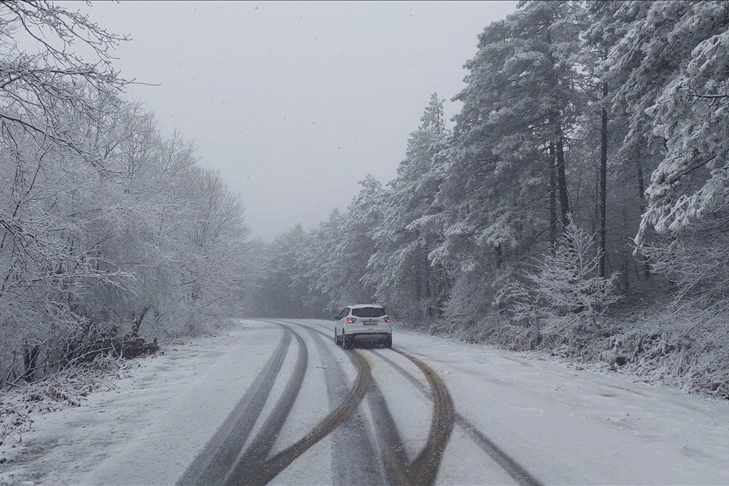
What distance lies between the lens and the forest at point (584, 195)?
29.6ft

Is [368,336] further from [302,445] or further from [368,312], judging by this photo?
[302,445]

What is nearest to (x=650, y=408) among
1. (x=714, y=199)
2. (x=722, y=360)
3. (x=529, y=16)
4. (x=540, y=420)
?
(x=540, y=420)

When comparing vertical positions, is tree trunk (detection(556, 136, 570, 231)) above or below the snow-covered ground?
above

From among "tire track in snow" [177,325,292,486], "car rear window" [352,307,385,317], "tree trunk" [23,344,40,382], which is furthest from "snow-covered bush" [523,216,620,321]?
"tree trunk" [23,344,40,382]

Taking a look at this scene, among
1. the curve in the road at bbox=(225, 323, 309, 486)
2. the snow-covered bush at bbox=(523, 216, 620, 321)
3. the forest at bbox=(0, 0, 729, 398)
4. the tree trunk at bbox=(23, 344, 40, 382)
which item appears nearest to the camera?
the curve in the road at bbox=(225, 323, 309, 486)

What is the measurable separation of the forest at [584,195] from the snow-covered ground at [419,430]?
306 centimetres

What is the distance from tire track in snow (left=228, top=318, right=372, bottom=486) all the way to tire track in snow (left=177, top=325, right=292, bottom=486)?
0.31 meters

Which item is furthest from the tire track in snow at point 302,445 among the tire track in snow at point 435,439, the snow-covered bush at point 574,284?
the snow-covered bush at point 574,284

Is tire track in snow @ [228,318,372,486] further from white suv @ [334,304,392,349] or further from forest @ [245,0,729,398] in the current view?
white suv @ [334,304,392,349]

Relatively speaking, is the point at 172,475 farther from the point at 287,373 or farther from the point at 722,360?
the point at 722,360

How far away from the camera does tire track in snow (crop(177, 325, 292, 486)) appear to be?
195 inches

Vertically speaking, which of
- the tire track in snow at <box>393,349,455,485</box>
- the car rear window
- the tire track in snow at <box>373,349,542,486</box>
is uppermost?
the car rear window

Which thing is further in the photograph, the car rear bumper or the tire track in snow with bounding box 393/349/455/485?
the car rear bumper

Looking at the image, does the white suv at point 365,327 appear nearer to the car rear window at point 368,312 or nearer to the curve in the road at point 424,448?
the car rear window at point 368,312
